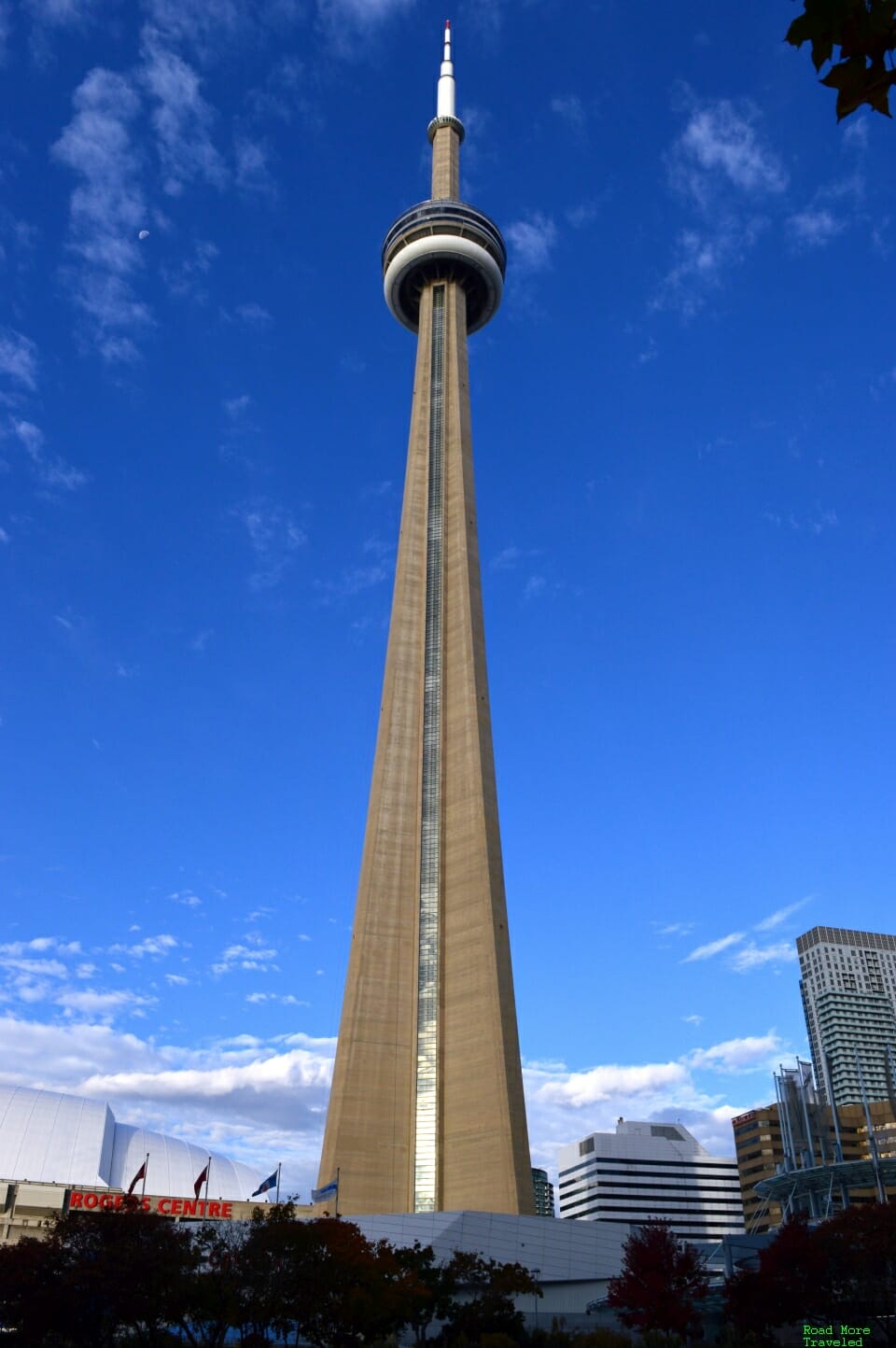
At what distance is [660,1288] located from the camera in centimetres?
5053

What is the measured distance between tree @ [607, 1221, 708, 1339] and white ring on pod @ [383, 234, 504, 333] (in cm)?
8131

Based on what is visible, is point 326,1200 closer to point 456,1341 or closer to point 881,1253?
point 456,1341

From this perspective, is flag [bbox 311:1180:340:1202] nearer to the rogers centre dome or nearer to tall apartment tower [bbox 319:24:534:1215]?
tall apartment tower [bbox 319:24:534:1215]

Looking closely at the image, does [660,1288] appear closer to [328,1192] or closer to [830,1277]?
[830,1277]

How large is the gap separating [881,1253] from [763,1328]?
6.57 meters

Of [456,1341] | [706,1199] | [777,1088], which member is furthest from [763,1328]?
[706,1199]

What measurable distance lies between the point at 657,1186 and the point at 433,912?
390 ft

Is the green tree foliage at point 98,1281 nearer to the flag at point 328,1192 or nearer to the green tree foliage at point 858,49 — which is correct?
the flag at point 328,1192

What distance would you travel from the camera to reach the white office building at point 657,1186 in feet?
563

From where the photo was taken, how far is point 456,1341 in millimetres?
47500

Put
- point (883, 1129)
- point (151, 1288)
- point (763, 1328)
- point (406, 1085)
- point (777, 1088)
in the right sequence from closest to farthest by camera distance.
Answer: point (151, 1288) → point (763, 1328) → point (406, 1085) → point (777, 1088) → point (883, 1129)

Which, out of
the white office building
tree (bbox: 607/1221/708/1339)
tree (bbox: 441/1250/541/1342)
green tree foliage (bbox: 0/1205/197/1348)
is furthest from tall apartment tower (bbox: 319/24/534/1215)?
the white office building

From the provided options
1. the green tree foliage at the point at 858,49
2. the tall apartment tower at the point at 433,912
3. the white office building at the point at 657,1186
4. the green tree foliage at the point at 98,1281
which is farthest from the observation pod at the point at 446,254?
the white office building at the point at 657,1186

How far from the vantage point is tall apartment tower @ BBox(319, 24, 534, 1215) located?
69875 millimetres
